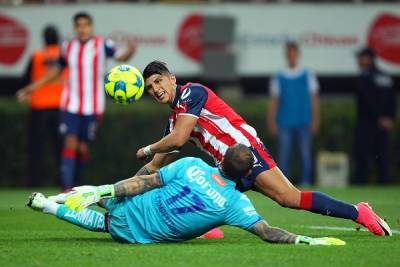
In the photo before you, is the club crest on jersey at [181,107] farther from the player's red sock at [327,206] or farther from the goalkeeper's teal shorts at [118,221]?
the player's red sock at [327,206]

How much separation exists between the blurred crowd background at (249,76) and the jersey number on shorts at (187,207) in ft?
30.2

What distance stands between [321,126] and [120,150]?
3.66 meters

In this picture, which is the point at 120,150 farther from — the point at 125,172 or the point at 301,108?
the point at 301,108

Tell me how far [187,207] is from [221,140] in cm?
122

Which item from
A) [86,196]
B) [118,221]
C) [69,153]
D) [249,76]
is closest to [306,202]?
[118,221]

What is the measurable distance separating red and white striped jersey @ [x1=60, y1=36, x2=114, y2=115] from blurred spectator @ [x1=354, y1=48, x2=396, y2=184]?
18.2 feet

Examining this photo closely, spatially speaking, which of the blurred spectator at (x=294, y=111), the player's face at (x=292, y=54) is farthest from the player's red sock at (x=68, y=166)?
the player's face at (x=292, y=54)

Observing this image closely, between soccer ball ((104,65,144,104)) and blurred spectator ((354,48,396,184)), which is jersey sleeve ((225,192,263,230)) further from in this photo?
blurred spectator ((354,48,396,184))

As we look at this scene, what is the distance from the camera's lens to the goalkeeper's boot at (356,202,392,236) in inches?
447

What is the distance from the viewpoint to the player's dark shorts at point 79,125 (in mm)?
17297

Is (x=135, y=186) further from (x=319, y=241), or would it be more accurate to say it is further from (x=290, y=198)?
(x=319, y=241)

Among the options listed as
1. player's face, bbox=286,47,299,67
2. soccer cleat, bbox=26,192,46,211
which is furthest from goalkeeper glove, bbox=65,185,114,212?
player's face, bbox=286,47,299,67

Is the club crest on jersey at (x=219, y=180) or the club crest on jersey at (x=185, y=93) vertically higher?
the club crest on jersey at (x=185, y=93)

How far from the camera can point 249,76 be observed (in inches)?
1027
